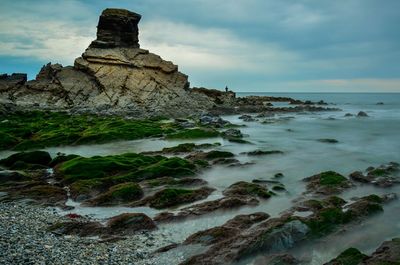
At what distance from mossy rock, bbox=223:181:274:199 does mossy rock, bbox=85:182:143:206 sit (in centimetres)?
324

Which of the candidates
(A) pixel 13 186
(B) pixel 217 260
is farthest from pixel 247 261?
(A) pixel 13 186

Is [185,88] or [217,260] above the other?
[185,88]

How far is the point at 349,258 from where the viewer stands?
29.1 feet

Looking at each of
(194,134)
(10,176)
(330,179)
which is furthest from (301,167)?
(10,176)

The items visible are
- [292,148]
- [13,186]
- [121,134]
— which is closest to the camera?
[13,186]

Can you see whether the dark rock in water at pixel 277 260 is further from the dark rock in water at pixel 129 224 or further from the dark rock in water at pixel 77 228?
the dark rock in water at pixel 77 228

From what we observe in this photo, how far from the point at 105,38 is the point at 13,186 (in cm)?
4870

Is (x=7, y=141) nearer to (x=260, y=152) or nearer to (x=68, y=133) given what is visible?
(x=68, y=133)

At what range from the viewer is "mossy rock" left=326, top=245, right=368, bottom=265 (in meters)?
8.75

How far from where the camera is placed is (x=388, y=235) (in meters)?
10.8

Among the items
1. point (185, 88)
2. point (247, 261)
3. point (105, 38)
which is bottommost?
point (247, 261)

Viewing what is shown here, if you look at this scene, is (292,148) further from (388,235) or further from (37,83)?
(37,83)

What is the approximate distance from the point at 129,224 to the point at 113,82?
154 ft

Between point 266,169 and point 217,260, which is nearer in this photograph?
point 217,260
